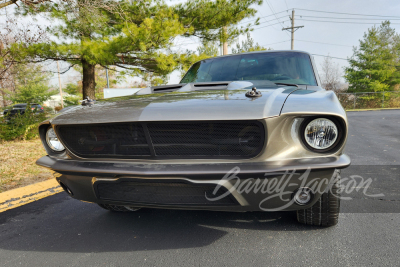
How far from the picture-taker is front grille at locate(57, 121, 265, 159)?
173 centimetres

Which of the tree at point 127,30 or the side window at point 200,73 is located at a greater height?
the tree at point 127,30

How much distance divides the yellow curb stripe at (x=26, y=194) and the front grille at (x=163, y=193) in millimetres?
1930

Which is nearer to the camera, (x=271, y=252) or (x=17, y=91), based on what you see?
(x=271, y=252)

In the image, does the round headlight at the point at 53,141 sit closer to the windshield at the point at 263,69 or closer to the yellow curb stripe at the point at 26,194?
the yellow curb stripe at the point at 26,194

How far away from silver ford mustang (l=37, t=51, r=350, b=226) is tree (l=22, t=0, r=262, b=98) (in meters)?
5.88

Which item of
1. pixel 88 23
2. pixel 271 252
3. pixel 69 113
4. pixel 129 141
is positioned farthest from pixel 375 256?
pixel 88 23

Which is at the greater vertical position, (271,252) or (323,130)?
(323,130)

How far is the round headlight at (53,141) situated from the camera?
2.27 metres

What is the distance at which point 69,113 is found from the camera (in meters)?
2.17

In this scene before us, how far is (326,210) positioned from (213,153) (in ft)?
3.40

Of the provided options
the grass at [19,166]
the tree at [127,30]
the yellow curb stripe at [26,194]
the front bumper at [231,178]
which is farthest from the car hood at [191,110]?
the tree at [127,30]

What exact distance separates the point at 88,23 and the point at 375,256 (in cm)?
894

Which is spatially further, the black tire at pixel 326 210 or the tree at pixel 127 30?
the tree at pixel 127 30

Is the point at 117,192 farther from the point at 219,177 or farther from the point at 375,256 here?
the point at 375,256
